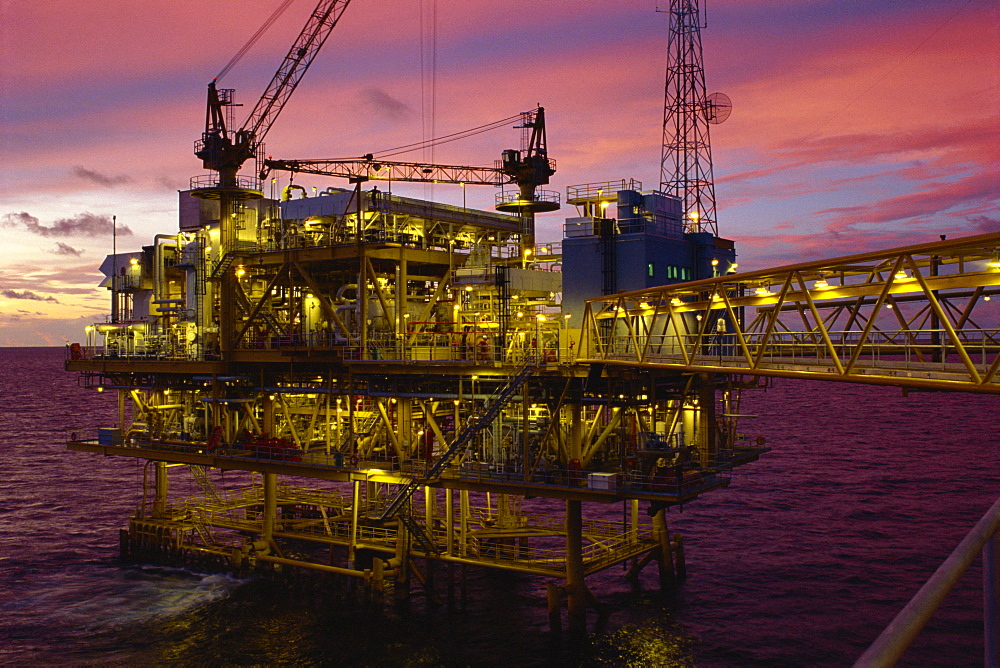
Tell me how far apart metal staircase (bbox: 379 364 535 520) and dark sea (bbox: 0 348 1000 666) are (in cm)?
690

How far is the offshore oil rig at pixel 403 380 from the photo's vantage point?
44.8 metres

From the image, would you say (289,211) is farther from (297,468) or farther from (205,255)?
(297,468)

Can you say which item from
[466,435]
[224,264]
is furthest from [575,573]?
[224,264]

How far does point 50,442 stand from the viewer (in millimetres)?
125188

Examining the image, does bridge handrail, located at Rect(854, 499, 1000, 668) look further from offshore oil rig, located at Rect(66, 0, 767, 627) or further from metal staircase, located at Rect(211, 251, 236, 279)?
metal staircase, located at Rect(211, 251, 236, 279)

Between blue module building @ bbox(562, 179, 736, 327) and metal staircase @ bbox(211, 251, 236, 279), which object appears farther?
metal staircase @ bbox(211, 251, 236, 279)

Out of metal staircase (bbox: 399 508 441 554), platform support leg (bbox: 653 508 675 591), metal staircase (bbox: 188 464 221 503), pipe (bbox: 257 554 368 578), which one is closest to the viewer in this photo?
metal staircase (bbox: 399 508 441 554)

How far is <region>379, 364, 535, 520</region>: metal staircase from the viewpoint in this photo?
43.2 metres

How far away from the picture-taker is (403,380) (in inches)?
1988

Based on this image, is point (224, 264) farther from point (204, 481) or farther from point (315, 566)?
point (315, 566)

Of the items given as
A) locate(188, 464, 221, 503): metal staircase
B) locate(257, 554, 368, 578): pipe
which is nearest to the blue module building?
locate(257, 554, 368, 578): pipe

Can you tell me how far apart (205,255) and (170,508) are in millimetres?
18252

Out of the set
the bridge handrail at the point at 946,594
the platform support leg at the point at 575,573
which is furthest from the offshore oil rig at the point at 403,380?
the bridge handrail at the point at 946,594

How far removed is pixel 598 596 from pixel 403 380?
1681 centimetres
